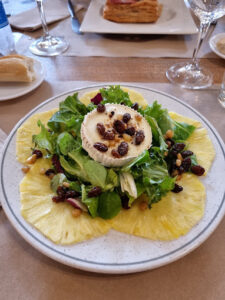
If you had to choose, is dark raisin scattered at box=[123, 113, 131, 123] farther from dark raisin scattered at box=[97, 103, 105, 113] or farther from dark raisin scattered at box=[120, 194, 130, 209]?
dark raisin scattered at box=[120, 194, 130, 209]

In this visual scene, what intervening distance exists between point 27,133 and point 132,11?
6.94 ft

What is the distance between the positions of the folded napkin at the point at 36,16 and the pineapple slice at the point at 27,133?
6.25ft

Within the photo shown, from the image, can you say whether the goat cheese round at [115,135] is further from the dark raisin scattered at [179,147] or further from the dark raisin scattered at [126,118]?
the dark raisin scattered at [179,147]

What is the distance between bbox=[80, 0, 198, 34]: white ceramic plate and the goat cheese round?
1.59m

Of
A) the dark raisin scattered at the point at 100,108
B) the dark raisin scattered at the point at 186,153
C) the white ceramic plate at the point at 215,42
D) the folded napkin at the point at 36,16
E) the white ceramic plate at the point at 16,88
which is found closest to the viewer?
the dark raisin scattered at the point at 186,153

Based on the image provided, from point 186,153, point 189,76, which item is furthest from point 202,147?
point 189,76

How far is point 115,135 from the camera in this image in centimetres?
170

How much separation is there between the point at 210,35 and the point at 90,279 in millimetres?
3127

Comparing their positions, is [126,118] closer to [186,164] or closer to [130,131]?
[130,131]

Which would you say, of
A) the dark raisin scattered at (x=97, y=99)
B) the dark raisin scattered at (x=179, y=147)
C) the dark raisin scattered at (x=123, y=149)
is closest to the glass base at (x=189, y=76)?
the dark raisin scattered at (x=97, y=99)

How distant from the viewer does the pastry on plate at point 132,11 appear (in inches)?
119

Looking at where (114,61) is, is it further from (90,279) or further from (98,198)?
(90,279)

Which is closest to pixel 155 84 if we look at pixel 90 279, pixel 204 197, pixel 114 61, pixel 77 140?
pixel 114 61

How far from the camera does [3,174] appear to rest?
5.13 ft
